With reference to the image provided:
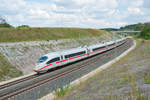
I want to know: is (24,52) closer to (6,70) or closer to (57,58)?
(6,70)

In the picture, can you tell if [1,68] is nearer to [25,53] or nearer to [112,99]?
[25,53]

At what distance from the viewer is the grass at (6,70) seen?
21.9 meters

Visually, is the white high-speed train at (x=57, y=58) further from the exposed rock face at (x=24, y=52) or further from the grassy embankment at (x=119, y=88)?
the grassy embankment at (x=119, y=88)

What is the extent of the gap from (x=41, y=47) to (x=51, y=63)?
1379 cm

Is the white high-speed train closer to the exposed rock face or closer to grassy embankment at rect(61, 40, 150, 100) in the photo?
the exposed rock face

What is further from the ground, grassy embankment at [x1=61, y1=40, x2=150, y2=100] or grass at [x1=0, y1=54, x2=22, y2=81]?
grassy embankment at [x1=61, y1=40, x2=150, y2=100]

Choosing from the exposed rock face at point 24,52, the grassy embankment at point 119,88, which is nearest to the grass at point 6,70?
the exposed rock face at point 24,52

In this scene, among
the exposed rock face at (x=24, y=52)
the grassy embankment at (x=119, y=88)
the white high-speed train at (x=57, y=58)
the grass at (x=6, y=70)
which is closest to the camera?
the grassy embankment at (x=119, y=88)

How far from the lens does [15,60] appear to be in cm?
2636

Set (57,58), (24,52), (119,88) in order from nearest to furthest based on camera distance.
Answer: (119,88) → (57,58) → (24,52)

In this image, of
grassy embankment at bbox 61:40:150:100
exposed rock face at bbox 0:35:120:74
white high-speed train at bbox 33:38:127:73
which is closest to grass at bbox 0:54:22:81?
exposed rock face at bbox 0:35:120:74

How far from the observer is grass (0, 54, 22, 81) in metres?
21.9

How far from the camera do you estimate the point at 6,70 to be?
2309cm

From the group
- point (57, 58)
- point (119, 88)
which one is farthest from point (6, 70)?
point (119, 88)
